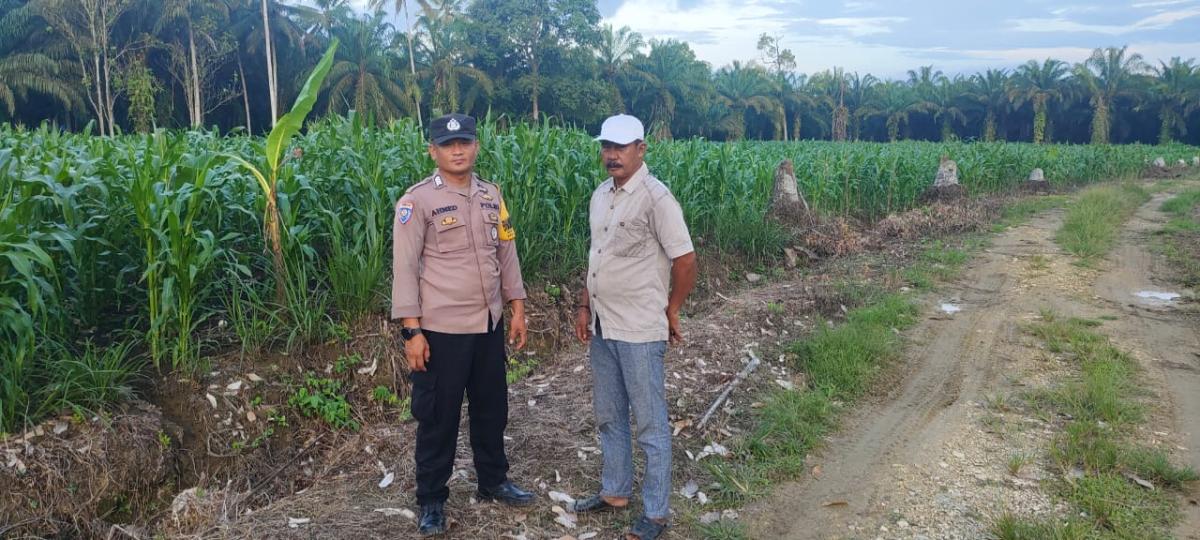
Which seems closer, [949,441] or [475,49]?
[949,441]

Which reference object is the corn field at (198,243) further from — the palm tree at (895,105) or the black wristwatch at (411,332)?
the palm tree at (895,105)

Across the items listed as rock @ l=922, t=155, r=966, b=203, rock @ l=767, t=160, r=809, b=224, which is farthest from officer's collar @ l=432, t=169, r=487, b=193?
rock @ l=922, t=155, r=966, b=203

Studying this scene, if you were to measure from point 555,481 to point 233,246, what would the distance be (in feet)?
8.64

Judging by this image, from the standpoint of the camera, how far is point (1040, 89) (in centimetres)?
4975

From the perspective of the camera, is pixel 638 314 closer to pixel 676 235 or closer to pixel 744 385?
pixel 676 235

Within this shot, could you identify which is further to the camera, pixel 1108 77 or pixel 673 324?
pixel 1108 77

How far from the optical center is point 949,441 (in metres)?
4.33

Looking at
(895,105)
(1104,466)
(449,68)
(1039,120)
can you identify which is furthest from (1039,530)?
(895,105)

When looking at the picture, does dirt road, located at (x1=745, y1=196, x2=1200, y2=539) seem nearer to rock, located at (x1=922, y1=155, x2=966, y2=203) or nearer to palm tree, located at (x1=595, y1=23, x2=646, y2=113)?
rock, located at (x1=922, y1=155, x2=966, y2=203)

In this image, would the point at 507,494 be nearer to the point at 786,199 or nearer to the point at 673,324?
the point at 673,324

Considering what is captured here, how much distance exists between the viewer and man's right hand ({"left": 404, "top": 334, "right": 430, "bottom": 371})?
3.09 meters

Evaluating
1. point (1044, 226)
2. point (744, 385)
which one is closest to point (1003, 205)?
point (1044, 226)

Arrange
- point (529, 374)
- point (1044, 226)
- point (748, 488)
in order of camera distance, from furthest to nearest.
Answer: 1. point (1044, 226)
2. point (529, 374)
3. point (748, 488)

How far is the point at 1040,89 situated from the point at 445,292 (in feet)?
185
